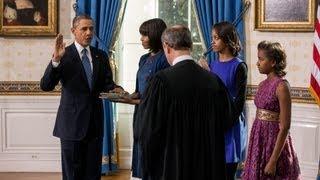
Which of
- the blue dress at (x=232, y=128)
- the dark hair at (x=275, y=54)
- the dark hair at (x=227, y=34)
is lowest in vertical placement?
the blue dress at (x=232, y=128)

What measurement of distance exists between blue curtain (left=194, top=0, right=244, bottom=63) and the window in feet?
1.01

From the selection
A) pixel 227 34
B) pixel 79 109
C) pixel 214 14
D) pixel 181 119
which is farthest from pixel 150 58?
pixel 214 14

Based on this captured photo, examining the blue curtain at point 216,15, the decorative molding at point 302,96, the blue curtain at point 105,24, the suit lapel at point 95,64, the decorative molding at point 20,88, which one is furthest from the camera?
the decorative molding at point 20,88

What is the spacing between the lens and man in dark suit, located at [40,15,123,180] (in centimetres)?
400

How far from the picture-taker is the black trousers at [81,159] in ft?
13.2

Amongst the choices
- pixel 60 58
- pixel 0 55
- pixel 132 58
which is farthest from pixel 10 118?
pixel 60 58

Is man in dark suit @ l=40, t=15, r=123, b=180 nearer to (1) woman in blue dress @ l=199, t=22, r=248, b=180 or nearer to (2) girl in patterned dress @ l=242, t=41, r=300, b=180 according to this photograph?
(1) woman in blue dress @ l=199, t=22, r=248, b=180

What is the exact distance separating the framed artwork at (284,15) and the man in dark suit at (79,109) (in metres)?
2.25

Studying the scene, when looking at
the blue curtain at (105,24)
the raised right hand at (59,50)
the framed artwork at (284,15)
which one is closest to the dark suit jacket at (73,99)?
the raised right hand at (59,50)

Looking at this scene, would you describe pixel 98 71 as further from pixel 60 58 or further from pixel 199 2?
pixel 199 2

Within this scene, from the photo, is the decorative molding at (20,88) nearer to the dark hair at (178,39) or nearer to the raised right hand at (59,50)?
the raised right hand at (59,50)

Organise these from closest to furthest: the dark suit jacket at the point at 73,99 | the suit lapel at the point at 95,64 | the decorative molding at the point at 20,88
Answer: the dark suit jacket at the point at 73,99 → the suit lapel at the point at 95,64 → the decorative molding at the point at 20,88

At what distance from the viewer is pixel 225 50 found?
12.0 ft

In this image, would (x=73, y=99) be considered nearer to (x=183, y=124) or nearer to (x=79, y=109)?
(x=79, y=109)
